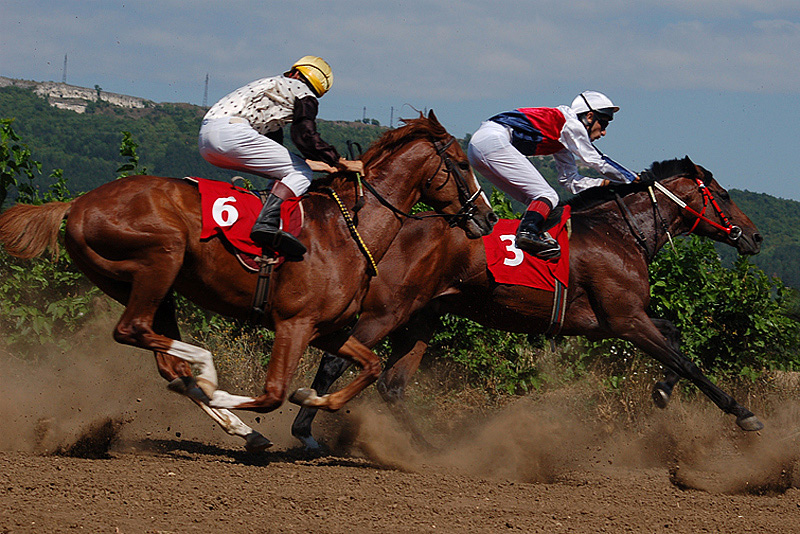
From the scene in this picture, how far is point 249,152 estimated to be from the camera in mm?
5082

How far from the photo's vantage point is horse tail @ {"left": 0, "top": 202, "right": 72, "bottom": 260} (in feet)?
15.8

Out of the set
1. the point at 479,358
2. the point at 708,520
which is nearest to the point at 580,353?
the point at 479,358

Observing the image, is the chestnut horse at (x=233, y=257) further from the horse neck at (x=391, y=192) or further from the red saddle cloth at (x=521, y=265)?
the red saddle cloth at (x=521, y=265)

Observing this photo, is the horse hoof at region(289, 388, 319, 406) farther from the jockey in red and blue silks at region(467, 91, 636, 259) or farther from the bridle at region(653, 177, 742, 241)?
the bridle at region(653, 177, 742, 241)

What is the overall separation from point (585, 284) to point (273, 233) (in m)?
2.54

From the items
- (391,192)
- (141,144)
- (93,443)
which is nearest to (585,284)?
(391,192)

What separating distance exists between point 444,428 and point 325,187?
3034 millimetres

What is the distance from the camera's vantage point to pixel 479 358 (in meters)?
7.77

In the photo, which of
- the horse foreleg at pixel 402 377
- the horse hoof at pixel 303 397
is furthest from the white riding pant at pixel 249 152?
the horse foreleg at pixel 402 377

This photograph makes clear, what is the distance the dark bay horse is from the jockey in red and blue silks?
36cm

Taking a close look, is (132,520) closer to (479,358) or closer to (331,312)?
(331,312)

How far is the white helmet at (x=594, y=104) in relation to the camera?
6398 mm

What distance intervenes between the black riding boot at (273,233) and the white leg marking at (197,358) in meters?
0.72

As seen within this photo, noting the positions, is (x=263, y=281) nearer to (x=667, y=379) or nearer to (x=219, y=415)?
(x=219, y=415)
